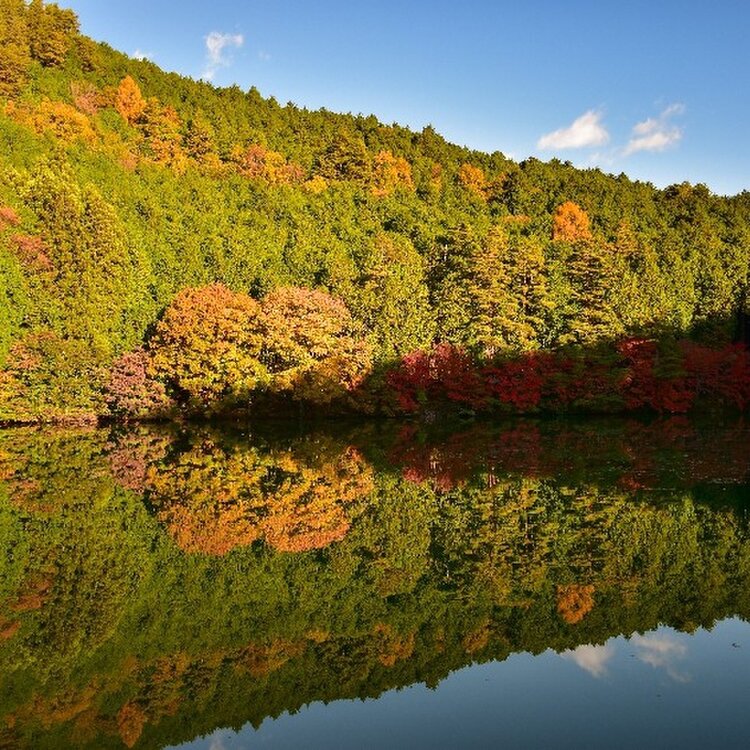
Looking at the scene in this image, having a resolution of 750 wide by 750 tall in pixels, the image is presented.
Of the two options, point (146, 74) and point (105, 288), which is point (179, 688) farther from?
point (146, 74)

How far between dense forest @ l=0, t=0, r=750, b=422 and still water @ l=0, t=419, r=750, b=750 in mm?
19676

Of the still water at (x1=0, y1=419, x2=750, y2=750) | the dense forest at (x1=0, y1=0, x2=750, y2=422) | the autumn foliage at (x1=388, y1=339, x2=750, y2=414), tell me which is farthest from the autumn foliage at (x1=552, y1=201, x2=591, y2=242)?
the still water at (x1=0, y1=419, x2=750, y2=750)

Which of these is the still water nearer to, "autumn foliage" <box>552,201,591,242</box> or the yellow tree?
"autumn foliage" <box>552,201,591,242</box>

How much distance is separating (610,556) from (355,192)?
5489 centimetres

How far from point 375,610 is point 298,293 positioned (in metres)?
34.1

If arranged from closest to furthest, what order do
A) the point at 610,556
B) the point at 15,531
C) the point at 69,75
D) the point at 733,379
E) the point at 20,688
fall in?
the point at 20,688 → the point at 610,556 → the point at 15,531 → the point at 733,379 → the point at 69,75

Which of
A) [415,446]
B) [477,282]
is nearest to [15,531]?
[415,446]

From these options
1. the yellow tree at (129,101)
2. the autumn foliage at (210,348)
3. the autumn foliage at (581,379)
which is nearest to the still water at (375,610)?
the autumn foliage at (210,348)

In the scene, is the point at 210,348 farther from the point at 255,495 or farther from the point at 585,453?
the point at 255,495

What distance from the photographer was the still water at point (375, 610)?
9.34 metres

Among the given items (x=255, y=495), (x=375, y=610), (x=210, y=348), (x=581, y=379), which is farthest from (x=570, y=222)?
(x=375, y=610)

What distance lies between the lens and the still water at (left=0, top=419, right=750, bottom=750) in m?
9.34

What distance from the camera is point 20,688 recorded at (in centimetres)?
988

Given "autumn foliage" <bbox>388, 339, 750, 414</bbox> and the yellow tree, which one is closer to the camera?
"autumn foliage" <bbox>388, 339, 750, 414</bbox>
